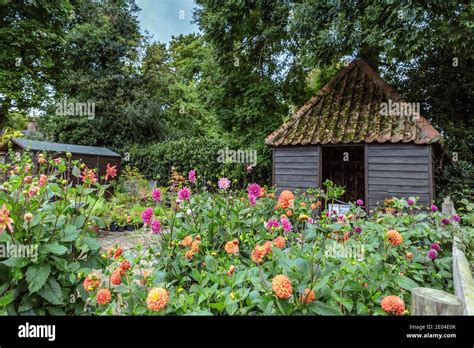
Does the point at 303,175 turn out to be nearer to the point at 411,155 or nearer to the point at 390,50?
the point at 411,155

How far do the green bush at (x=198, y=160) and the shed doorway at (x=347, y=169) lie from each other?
1.95m

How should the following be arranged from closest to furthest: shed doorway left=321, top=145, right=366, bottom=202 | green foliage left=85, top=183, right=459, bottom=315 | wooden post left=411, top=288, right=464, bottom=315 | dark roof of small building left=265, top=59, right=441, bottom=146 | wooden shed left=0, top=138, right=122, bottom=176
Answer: wooden post left=411, top=288, right=464, bottom=315, green foliage left=85, top=183, right=459, bottom=315, dark roof of small building left=265, top=59, right=441, bottom=146, shed doorway left=321, top=145, right=366, bottom=202, wooden shed left=0, top=138, right=122, bottom=176

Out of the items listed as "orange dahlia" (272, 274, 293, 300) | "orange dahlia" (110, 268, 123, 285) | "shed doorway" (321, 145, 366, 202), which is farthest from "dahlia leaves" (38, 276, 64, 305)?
"shed doorway" (321, 145, 366, 202)

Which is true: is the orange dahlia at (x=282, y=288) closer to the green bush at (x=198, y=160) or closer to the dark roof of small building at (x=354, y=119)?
the dark roof of small building at (x=354, y=119)

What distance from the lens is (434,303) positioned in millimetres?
1062

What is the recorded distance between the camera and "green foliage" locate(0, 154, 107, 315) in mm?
1651

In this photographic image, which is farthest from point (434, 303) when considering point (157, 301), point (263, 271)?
point (157, 301)

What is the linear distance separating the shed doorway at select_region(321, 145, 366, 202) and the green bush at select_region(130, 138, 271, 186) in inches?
76.9

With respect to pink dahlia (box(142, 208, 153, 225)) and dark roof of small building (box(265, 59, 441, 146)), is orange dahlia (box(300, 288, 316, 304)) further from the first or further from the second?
dark roof of small building (box(265, 59, 441, 146))

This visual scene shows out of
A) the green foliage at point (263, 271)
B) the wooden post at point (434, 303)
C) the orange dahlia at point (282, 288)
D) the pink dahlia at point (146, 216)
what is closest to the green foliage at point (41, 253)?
the green foliage at point (263, 271)

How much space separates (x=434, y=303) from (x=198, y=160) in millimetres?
10709

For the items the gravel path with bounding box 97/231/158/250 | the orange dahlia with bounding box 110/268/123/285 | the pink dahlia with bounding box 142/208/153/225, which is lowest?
the gravel path with bounding box 97/231/158/250

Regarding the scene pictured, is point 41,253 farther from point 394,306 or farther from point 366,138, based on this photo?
point 366,138
